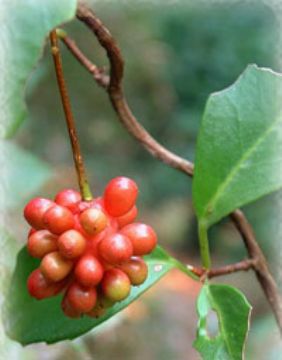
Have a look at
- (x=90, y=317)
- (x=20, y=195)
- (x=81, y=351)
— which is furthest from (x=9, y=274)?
(x=20, y=195)

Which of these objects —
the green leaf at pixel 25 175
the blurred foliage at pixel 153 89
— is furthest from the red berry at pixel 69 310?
the blurred foliage at pixel 153 89

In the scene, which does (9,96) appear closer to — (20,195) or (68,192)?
(68,192)

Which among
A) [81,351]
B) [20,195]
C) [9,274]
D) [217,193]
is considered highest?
[217,193]

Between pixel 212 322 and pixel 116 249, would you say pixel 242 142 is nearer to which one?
pixel 116 249

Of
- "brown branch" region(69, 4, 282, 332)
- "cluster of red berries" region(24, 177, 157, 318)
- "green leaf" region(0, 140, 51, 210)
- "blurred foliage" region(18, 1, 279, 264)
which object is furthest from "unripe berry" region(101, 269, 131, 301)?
"blurred foliage" region(18, 1, 279, 264)

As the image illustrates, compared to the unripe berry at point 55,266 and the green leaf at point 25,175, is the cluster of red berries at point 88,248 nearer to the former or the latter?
the unripe berry at point 55,266

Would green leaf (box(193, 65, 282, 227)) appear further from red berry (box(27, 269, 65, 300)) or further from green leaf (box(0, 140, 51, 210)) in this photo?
green leaf (box(0, 140, 51, 210))

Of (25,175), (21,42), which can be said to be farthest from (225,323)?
(25,175)
